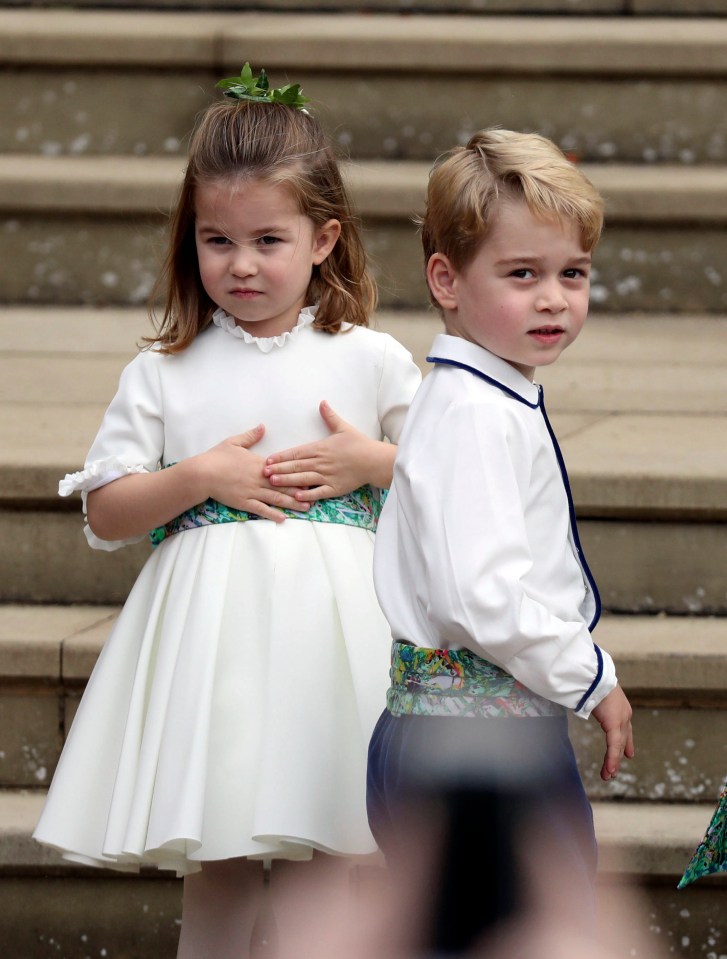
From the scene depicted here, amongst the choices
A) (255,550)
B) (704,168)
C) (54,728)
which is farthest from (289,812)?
(704,168)

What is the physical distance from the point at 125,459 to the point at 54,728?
0.65 metres

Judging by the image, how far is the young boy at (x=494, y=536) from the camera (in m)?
1.58

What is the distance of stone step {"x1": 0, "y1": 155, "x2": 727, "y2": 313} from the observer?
349 centimetres

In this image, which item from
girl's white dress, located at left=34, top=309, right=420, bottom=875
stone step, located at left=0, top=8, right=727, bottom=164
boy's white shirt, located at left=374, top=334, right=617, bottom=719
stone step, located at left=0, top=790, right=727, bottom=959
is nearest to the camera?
boy's white shirt, located at left=374, top=334, right=617, bottom=719

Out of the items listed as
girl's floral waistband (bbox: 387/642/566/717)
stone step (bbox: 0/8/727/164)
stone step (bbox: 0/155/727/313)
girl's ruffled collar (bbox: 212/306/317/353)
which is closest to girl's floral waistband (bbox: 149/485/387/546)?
girl's ruffled collar (bbox: 212/306/317/353)

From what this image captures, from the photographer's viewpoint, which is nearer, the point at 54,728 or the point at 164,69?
the point at 54,728

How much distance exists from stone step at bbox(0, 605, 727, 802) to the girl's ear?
0.76 m

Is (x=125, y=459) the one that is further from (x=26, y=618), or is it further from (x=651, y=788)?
(x=651, y=788)

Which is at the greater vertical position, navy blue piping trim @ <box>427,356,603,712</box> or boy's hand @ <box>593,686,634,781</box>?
navy blue piping trim @ <box>427,356,603,712</box>

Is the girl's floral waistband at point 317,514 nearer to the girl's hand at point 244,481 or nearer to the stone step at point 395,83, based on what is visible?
the girl's hand at point 244,481

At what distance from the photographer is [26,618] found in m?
2.55

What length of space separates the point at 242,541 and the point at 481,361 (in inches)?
18.5

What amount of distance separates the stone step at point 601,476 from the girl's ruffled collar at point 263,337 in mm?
629

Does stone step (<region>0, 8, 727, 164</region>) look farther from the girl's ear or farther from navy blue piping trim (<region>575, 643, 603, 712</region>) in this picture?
navy blue piping trim (<region>575, 643, 603, 712</region>)
